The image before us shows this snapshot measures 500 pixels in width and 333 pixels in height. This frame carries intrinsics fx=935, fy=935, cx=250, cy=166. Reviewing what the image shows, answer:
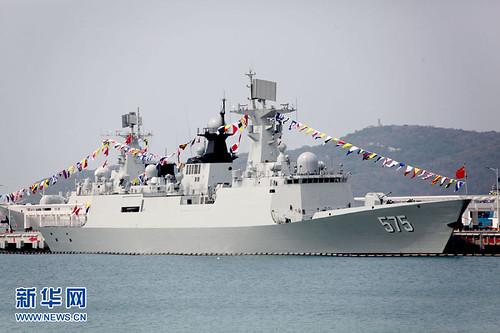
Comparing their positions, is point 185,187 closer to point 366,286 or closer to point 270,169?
point 270,169

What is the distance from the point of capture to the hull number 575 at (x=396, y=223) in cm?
4084

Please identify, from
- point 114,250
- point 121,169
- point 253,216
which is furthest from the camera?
point 121,169

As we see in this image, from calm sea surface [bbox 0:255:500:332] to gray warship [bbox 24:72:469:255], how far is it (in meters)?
1.05

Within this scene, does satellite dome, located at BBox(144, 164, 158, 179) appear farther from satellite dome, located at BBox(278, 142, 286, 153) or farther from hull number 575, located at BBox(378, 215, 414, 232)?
hull number 575, located at BBox(378, 215, 414, 232)

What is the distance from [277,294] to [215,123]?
18.4 m

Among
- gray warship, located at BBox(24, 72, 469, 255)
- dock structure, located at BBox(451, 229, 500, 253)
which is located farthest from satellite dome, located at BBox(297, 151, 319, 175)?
dock structure, located at BBox(451, 229, 500, 253)

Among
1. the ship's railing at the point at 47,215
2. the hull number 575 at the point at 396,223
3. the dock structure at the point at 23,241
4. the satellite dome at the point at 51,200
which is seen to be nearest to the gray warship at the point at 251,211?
the hull number 575 at the point at 396,223

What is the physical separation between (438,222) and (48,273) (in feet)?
60.0

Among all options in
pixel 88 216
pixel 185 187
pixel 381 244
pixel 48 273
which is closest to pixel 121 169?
pixel 88 216

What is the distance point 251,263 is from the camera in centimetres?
4234

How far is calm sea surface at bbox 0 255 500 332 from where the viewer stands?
28297mm

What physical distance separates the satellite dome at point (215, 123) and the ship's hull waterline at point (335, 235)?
5897 mm

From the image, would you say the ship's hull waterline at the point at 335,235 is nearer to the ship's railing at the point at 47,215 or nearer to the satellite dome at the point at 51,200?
the ship's railing at the point at 47,215

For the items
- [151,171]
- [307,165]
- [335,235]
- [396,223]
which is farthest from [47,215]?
[396,223]
